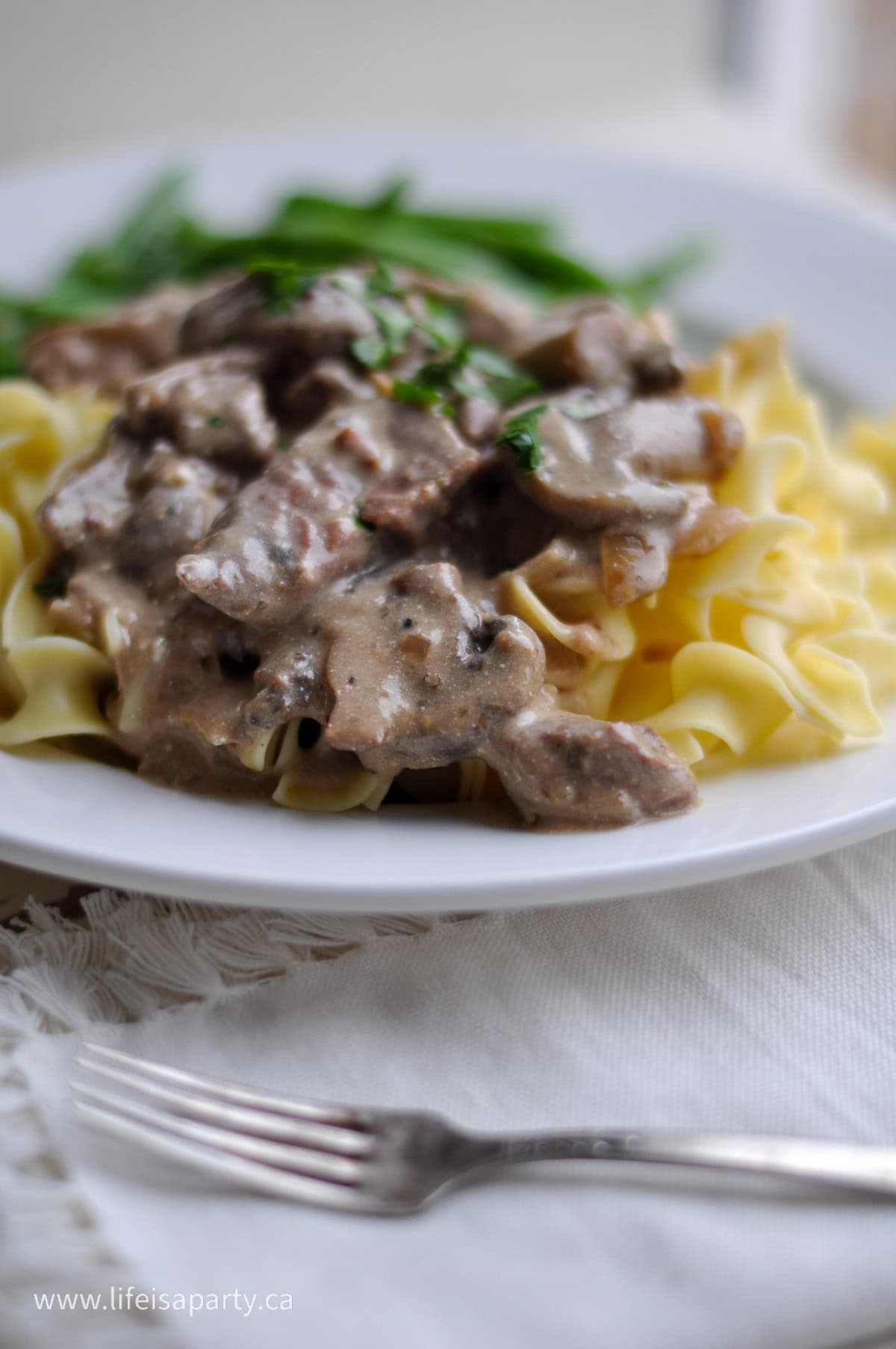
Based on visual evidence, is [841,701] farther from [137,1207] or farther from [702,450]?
[137,1207]

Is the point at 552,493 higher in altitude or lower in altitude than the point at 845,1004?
higher

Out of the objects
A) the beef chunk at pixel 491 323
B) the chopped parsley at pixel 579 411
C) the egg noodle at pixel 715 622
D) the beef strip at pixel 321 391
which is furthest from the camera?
the beef chunk at pixel 491 323

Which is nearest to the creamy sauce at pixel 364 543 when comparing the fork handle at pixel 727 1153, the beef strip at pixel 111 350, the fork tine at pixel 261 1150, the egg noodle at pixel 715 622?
the egg noodle at pixel 715 622

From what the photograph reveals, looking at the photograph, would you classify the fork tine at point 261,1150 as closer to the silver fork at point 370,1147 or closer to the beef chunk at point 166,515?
the silver fork at point 370,1147

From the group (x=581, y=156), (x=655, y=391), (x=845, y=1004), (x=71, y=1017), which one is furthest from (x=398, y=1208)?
(x=581, y=156)

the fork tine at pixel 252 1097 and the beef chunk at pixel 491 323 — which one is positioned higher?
the beef chunk at pixel 491 323

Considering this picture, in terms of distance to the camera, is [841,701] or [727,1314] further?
[841,701]
